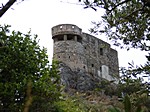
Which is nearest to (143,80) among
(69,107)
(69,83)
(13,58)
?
(13,58)

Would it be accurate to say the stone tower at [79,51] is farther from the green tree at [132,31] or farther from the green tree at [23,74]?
the green tree at [132,31]

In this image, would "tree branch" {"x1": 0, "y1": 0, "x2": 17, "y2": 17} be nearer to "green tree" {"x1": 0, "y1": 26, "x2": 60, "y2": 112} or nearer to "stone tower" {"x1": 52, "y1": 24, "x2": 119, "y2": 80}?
"green tree" {"x1": 0, "y1": 26, "x2": 60, "y2": 112}

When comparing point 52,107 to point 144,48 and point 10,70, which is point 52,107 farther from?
point 144,48

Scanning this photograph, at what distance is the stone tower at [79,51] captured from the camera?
41.5 meters

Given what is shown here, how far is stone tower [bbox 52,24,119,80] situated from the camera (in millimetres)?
41531

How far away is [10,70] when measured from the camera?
12.8 m

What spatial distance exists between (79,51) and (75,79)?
4873mm

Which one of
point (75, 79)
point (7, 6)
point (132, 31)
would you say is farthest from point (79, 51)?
point (7, 6)

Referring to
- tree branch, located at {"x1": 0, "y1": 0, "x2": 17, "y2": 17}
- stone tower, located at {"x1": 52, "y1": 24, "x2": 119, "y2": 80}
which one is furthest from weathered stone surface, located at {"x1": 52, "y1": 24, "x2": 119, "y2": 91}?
tree branch, located at {"x1": 0, "y1": 0, "x2": 17, "y2": 17}

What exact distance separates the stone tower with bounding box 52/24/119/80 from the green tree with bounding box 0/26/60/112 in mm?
26352

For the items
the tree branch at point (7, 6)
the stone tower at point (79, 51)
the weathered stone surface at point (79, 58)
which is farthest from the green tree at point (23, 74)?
the stone tower at point (79, 51)

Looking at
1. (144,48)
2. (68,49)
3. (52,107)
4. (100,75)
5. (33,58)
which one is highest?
(68,49)

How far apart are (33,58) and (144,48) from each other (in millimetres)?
8624

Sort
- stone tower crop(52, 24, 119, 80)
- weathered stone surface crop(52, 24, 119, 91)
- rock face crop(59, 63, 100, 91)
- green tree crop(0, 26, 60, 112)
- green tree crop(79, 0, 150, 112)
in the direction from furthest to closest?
stone tower crop(52, 24, 119, 80)
weathered stone surface crop(52, 24, 119, 91)
rock face crop(59, 63, 100, 91)
green tree crop(0, 26, 60, 112)
green tree crop(79, 0, 150, 112)
